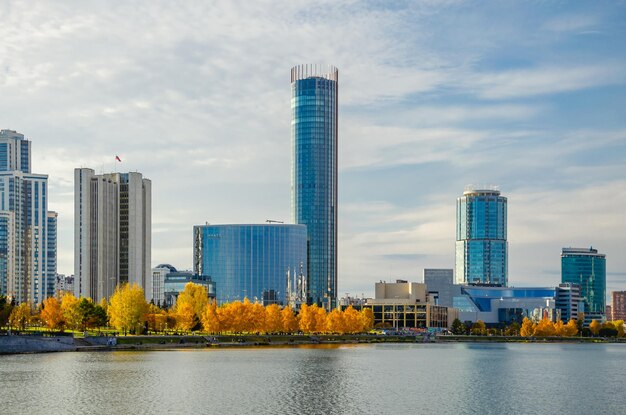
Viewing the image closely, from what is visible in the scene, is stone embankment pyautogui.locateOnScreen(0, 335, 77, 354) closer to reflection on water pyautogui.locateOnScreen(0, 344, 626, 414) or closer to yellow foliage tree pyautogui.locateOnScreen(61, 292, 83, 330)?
reflection on water pyautogui.locateOnScreen(0, 344, 626, 414)

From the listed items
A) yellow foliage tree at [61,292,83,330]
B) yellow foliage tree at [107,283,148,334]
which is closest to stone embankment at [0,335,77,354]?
yellow foliage tree at [107,283,148,334]

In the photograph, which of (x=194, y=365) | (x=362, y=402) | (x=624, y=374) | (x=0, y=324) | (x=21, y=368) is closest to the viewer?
(x=362, y=402)

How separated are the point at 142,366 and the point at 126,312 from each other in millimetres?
61818

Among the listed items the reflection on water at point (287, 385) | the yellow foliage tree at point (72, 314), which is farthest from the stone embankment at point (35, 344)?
the yellow foliage tree at point (72, 314)

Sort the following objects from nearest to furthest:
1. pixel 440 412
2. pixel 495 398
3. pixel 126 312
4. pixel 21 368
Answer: pixel 440 412
pixel 495 398
pixel 21 368
pixel 126 312

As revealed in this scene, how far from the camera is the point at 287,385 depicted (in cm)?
10456

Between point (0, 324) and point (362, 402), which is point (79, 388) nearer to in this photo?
point (362, 402)

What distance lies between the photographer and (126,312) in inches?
7254

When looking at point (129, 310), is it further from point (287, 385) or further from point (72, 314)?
point (287, 385)

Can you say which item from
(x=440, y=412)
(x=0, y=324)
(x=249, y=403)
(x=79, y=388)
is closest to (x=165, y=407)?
(x=249, y=403)

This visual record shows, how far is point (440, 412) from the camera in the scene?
85.3 m

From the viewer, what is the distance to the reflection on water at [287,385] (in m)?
87.2

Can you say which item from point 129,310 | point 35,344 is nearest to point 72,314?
point 129,310

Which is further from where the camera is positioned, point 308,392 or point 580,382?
point 580,382
